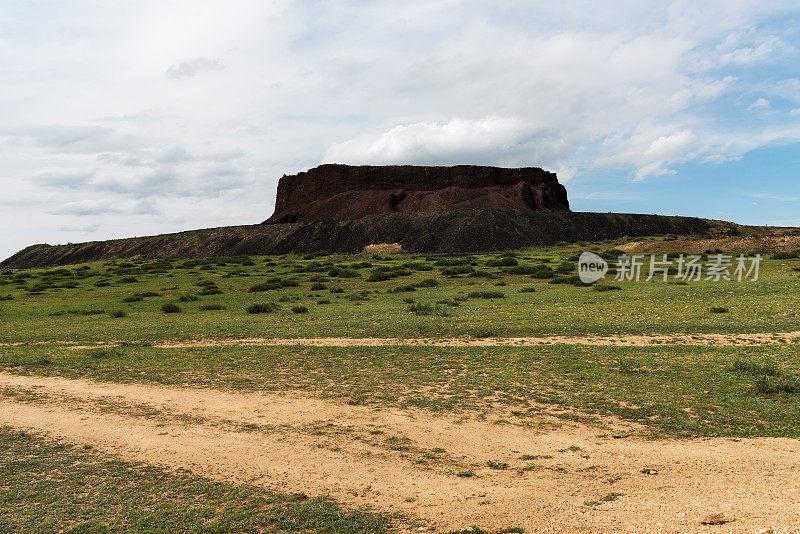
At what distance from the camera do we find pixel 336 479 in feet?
26.5

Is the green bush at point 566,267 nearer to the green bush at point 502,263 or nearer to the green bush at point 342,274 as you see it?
the green bush at point 502,263

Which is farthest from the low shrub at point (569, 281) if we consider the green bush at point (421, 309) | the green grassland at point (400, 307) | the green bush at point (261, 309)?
the green bush at point (261, 309)

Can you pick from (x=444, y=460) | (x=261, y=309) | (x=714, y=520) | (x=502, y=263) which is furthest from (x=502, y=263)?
(x=714, y=520)

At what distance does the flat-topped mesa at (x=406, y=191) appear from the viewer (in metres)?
118

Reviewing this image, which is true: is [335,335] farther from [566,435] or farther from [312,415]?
[566,435]

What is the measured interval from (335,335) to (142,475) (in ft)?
44.6

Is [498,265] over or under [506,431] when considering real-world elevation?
over

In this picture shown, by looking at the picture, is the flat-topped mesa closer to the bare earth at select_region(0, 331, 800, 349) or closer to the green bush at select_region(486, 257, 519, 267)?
the green bush at select_region(486, 257, 519, 267)

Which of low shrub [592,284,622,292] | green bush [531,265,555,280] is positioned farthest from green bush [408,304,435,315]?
green bush [531,265,555,280]

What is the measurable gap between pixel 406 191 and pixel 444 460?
389 ft

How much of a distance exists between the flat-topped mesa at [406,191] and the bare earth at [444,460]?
104 metres

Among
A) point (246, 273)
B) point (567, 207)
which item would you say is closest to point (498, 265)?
point (246, 273)

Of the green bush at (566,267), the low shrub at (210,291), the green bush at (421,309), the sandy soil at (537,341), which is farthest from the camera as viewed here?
the green bush at (566,267)

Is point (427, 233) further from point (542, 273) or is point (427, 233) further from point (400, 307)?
point (400, 307)
